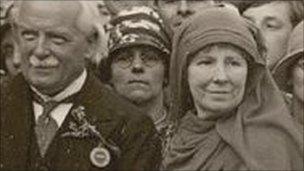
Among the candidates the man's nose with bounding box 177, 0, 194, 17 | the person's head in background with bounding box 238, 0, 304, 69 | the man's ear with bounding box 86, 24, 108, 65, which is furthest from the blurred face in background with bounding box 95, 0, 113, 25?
the person's head in background with bounding box 238, 0, 304, 69

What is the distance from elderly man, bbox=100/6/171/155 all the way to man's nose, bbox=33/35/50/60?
99 cm

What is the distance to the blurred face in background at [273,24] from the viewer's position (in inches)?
239

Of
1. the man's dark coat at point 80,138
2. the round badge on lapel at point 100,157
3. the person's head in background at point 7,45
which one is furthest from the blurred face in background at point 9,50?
the round badge on lapel at point 100,157

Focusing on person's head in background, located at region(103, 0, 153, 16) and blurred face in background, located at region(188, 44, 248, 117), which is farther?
person's head in background, located at region(103, 0, 153, 16)

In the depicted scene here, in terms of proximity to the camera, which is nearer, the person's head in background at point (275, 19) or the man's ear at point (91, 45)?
the man's ear at point (91, 45)

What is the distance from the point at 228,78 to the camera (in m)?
4.68

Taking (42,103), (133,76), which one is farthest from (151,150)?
(133,76)

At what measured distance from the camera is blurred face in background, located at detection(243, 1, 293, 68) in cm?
607

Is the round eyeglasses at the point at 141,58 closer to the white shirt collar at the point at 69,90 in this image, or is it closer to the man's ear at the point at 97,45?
the man's ear at the point at 97,45

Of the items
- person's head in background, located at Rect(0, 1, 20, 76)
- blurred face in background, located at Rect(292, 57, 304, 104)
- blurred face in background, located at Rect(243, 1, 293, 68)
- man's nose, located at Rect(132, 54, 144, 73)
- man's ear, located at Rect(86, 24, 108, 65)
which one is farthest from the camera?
blurred face in background, located at Rect(243, 1, 293, 68)

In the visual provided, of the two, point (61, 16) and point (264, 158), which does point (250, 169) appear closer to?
point (264, 158)

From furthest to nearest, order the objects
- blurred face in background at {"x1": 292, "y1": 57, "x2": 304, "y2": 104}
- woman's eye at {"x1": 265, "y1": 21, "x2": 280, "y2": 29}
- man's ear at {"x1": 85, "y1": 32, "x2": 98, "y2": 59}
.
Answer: woman's eye at {"x1": 265, "y1": 21, "x2": 280, "y2": 29} → blurred face in background at {"x1": 292, "y1": 57, "x2": 304, "y2": 104} → man's ear at {"x1": 85, "y1": 32, "x2": 98, "y2": 59}

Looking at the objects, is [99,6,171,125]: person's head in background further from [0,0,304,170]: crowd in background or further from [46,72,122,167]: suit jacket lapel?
[46,72,122,167]: suit jacket lapel

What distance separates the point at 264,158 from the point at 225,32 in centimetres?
55
